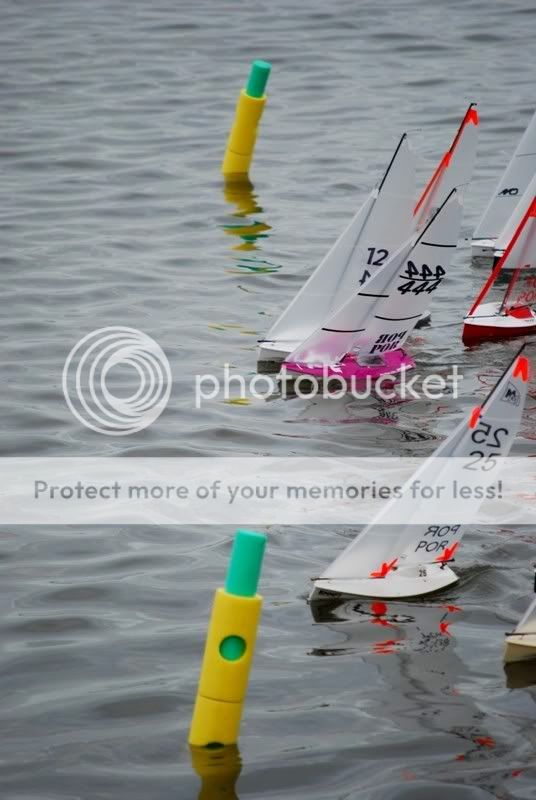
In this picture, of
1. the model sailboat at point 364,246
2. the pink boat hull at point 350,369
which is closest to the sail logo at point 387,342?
the pink boat hull at point 350,369

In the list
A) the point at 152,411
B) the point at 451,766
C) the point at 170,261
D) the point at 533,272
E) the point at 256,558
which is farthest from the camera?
the point at 170,261

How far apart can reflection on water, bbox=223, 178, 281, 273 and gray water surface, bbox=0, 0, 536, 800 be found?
66 millimetres

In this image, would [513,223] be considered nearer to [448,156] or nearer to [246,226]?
[448,156]

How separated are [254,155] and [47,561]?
56.9 ft

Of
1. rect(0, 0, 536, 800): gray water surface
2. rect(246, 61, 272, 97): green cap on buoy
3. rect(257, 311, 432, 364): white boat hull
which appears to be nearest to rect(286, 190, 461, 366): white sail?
rect(257, 311, 432, 364): white boat hull

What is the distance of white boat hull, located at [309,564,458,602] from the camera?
36.9ft

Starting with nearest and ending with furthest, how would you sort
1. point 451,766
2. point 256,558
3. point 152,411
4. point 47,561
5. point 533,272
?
1. point 256,558
2. point 451,766
3. point 47,561
4. point 152,411
5. point 533,272

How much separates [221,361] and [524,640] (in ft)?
28.2

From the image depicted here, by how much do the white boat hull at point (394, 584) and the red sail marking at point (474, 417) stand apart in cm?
165

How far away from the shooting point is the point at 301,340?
17.5 metres

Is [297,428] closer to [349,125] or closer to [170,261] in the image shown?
[170,261]

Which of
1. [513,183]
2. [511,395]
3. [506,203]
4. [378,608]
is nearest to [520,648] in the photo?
[378,608]

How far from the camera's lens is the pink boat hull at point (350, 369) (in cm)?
1689

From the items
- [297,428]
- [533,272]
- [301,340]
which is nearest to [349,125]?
[533,272]
